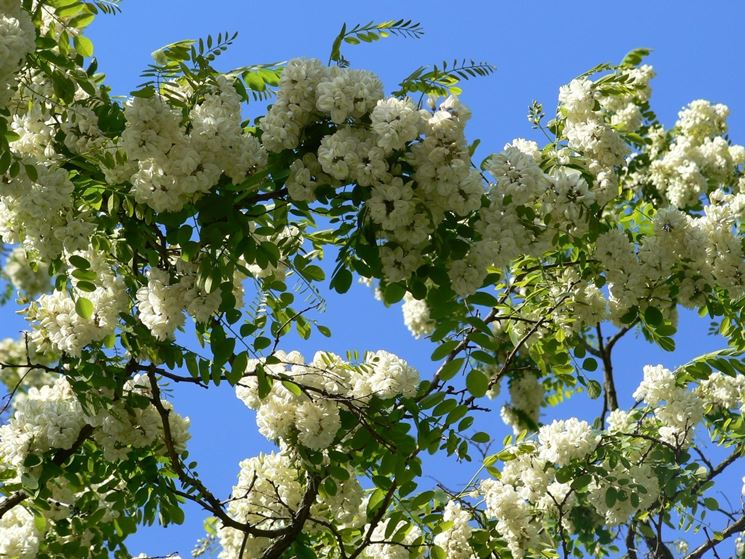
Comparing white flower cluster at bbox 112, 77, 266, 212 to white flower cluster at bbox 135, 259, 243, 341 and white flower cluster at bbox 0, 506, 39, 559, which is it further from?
white flower cluster at bbox 0, 506, 39, 559

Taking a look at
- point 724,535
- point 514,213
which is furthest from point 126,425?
point 724,535

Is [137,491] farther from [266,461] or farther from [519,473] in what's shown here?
[519,473]


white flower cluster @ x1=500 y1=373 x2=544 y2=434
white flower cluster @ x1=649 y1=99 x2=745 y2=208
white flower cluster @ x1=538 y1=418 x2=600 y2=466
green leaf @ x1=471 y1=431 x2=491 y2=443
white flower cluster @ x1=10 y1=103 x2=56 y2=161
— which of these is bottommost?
green leaf @ x1=471 y1=431 x2=491 y2=443

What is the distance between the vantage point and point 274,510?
5387 millimetres

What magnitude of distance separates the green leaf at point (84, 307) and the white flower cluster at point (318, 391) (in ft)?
2.85

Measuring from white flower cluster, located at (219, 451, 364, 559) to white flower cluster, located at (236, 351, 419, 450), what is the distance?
555mm

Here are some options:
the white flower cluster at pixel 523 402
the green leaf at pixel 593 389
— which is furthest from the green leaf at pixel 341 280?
the white flower cluster at pixel 523 402

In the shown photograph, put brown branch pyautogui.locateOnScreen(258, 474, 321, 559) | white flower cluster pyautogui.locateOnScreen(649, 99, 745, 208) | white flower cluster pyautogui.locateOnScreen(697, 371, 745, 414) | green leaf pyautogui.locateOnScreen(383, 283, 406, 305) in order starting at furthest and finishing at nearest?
white flower cluster pyautogui.locateOnScreen(649, 99, 745, 208) → white flower cluster pyautogui.locateOnScreen(697, 371, 745, 414) → brown branch pyautogui.locateOnScreen(258, 474, 321, 559) → green leaf pyautogui.locateOnScreen(383, 283, 406, 305)

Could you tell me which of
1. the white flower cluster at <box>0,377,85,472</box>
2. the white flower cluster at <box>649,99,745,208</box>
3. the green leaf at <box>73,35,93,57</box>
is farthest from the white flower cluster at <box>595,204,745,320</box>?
the white flower cluster at <box>649,99,745,208</box>

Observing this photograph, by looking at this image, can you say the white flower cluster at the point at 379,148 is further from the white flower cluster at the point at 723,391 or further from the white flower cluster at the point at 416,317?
the white flower cluster at the point at 416,317

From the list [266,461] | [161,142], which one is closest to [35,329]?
[161,142]

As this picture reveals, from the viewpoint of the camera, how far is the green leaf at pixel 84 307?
3.95 meters

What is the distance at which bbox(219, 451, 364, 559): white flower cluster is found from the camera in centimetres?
532

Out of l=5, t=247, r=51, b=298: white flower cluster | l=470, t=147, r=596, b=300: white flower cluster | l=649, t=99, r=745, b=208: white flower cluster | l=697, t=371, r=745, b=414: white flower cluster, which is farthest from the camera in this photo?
l=649, t=99, r=745, b=208: white flower cluster
